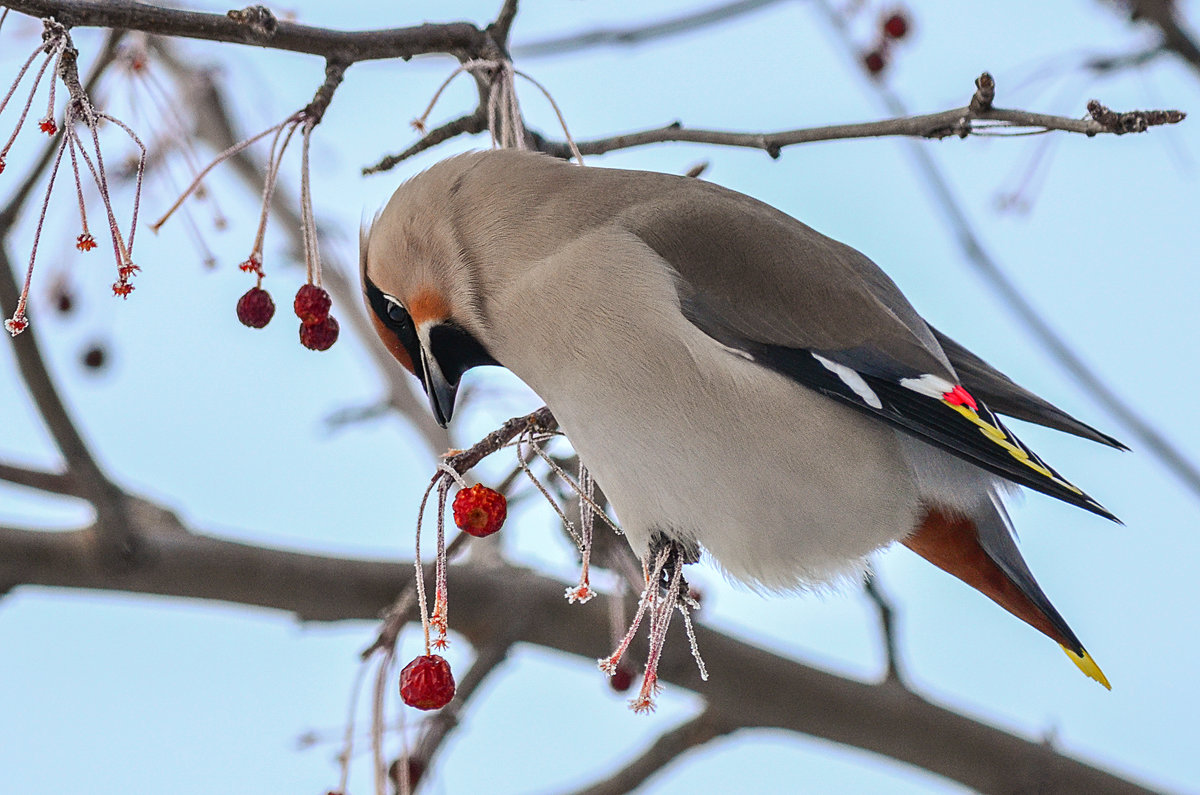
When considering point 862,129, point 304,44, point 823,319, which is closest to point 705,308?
point 823,319

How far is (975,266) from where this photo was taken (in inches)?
112

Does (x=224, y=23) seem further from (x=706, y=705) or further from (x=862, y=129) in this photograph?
(x=706, y=705)

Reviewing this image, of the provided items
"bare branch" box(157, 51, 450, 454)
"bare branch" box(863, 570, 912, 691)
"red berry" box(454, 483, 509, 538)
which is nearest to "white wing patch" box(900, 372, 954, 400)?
"bare branch" box(863, 570, 912, 691)

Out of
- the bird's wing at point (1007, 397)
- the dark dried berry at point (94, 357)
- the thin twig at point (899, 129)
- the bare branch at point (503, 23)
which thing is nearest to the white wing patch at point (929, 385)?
the bird's wing at point (1007, 397)

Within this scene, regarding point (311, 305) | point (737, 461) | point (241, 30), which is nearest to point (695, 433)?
point (737, 461)

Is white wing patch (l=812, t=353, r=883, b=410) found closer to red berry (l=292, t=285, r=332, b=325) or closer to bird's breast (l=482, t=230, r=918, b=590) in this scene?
bird's breast (l=482, t=230, r=918, b=590)

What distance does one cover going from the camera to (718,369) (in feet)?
6.34

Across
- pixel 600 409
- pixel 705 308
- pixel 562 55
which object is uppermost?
pixel 562 55

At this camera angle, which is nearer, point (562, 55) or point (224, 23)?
point (224, 23)

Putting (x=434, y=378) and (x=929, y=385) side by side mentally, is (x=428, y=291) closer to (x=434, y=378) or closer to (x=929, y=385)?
(x=434, y=378)

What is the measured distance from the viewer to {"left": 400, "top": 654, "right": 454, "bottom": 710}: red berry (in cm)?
155

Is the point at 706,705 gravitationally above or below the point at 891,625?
below

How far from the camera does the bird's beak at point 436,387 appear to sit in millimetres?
2113

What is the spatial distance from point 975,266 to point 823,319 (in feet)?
3.18
